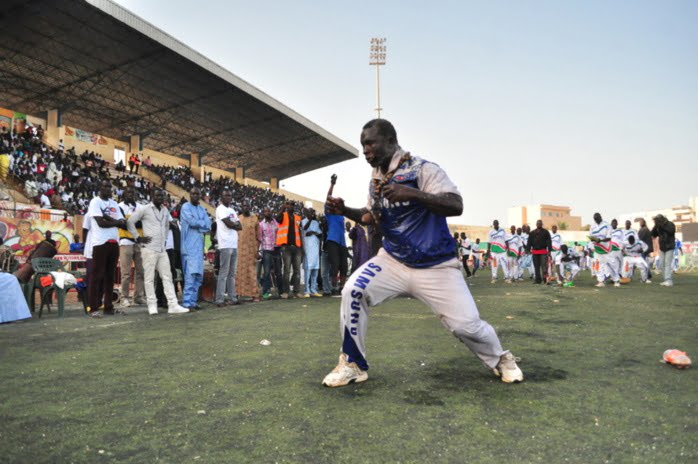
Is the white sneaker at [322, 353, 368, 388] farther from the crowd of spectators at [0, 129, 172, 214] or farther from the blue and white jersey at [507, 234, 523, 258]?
the crowd of spectators at [0, 129, 172, 214]

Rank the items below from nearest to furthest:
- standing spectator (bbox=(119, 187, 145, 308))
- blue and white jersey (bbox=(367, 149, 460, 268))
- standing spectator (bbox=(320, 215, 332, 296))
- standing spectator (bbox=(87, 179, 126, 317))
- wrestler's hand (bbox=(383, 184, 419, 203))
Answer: wrestler's hand (bbox=(383, 184, 419, 203)) < blue and white jersey (bbox=(367, 149, 460, 268)) < standing spectator (bbox=(87, 179, 126, 317)) < standing spectator (bbox=(119, 187, 145, 308)) < standing spectator (bbox=(320, 215, 332, 296))

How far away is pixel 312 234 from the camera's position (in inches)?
409

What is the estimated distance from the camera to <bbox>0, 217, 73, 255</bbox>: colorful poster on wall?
1338cm

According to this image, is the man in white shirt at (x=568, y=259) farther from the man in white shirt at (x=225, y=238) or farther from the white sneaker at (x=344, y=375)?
the white sneaker at (x=344, y=375)

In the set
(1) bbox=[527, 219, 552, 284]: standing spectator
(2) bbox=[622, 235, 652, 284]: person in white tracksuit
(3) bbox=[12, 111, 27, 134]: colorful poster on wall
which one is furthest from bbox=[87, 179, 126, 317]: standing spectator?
(3) bbox=[12, 111, 27, 134]: colorful poster on wall

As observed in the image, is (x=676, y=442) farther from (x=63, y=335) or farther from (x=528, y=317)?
(x=63, y=335)

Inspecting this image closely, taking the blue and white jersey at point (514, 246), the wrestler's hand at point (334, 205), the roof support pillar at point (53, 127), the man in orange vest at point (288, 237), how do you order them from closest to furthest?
the wrestler's hand at point (334, 205) < the man in orange vest at point (288, 237) < the blue and white jersey at point (514, 246) < the roof support pillar at point (53, 127)

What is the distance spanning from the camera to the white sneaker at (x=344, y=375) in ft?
10.0

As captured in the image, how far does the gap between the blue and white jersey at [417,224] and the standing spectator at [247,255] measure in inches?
278

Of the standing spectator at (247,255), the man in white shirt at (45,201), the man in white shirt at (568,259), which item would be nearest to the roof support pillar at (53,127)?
the man in white shirt at (45,201)

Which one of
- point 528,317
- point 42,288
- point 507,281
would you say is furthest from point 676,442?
point 507,281

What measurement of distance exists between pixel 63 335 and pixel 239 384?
329 centimetres

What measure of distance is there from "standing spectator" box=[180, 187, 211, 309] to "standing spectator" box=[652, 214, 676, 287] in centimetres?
1064

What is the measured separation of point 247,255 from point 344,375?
7.33m
